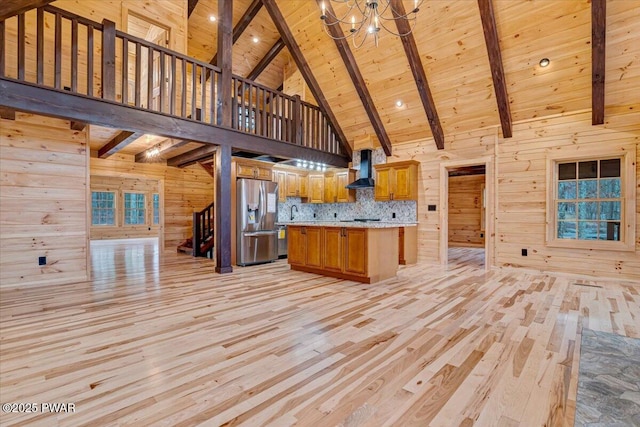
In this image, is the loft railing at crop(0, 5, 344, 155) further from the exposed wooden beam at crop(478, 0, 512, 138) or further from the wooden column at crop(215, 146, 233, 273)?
the exposed wooden beam at crop(478, 0, 512, 138)

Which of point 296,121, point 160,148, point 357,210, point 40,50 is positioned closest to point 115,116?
point 40,50

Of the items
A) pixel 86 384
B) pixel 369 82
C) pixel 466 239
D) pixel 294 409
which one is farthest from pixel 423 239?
pixel 86 384

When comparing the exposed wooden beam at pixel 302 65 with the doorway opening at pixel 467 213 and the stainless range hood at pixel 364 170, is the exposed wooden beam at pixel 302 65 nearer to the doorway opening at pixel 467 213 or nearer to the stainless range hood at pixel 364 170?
the stainless range hood at pixel 364 170

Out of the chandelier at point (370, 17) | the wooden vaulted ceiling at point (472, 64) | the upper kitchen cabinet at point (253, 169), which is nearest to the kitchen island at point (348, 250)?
the upper kitchen cabinet at point (253, 169)

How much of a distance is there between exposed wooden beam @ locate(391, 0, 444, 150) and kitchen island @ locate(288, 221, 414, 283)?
8.05 feet

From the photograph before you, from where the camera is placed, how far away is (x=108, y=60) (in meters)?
3.86

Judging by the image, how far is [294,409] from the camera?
1616mm

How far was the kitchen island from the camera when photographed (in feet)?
14.5

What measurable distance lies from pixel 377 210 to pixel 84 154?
569cm

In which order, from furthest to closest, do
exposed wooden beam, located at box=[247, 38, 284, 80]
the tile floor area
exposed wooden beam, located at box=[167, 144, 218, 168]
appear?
exposed wooden beam, located at box=[247, 38, 284, 80] → exposed wooden beam, located at box=[167, 144, 218, 168] → the tile floor area

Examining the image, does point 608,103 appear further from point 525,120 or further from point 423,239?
point 423,239

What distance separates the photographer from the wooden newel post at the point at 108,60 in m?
3.83

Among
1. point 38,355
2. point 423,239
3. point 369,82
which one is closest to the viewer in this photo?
point 38,355

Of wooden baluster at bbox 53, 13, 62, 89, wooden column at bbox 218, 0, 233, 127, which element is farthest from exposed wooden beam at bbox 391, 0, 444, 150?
wooden baluster at bbox 53, 13, 62, 89
